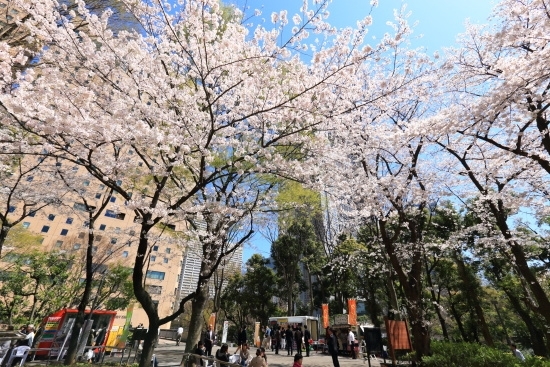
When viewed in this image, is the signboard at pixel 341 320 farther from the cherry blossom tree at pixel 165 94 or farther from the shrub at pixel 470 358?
the cherry blossom tree at pixel 165 94

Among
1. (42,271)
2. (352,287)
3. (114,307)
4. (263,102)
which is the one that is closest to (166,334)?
(114,307)

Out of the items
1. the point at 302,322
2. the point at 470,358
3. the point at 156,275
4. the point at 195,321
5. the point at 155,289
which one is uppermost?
the point at 156,275

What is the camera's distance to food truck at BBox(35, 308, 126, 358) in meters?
12.0

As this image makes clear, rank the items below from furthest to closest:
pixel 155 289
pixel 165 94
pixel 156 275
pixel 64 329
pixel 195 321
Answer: pixel 156 275 < pixel 155 289 < pixel 64 329 < pixel 195 321 < pixel 165 94

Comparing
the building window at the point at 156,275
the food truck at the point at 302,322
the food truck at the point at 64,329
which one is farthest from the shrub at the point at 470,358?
the building window at the point at 156,275

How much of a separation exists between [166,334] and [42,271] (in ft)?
50.1

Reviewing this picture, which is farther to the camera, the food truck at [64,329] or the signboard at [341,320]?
the signboard at [341,320]

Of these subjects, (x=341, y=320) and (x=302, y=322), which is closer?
(x=341, y=320)

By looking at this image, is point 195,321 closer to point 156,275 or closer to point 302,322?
point 302,322

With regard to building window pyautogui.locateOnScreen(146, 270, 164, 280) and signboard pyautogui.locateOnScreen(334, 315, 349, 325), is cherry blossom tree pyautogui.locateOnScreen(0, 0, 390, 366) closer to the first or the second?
signboard pyautogui.locateOnScreen(334, 315, 349, 325)

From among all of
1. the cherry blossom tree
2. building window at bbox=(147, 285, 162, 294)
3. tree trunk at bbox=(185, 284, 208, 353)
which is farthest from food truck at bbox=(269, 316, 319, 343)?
building window at bbox=(147, 285, 162, 294)

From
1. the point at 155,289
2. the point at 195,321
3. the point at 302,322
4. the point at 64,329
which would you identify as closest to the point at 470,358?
the point at 195,321

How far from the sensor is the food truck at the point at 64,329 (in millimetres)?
11961

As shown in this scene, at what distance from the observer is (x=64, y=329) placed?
12.8m
